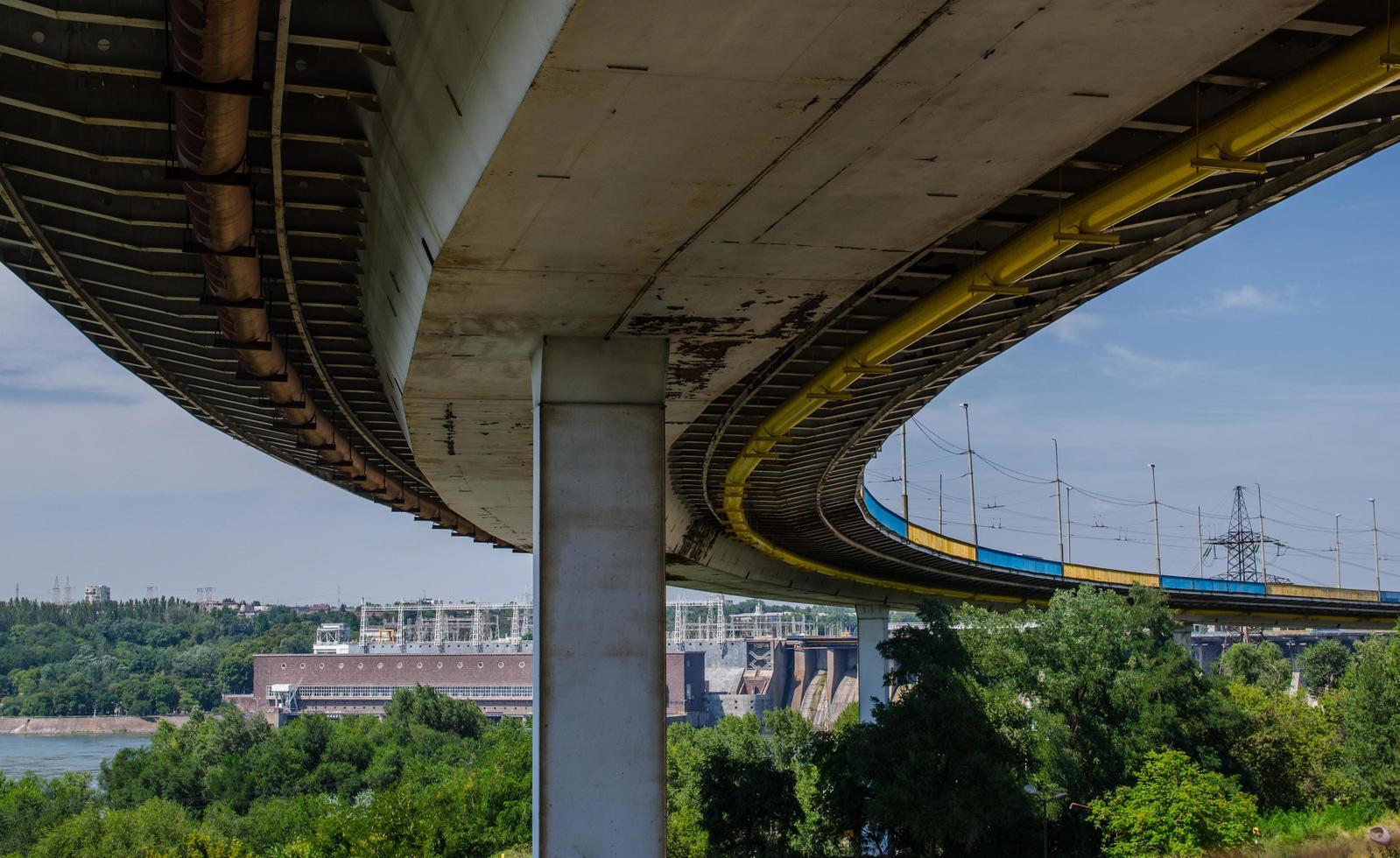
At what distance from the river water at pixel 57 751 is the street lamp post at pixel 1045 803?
113670mm

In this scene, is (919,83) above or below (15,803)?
above

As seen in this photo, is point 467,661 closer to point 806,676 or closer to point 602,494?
point 806,676

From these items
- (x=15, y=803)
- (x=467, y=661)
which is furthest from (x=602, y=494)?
(x=467, y=661)

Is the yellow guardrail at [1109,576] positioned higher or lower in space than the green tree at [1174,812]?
higher

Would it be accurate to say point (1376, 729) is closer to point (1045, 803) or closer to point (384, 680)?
point (1045, 803)

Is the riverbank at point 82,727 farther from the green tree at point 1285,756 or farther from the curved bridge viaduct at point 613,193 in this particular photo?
the curved bridge viaduct at point 613,193

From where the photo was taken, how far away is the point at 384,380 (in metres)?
23.4

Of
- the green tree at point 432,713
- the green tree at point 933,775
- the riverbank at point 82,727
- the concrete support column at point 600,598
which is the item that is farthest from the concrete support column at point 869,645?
the riverbank at point 82,727

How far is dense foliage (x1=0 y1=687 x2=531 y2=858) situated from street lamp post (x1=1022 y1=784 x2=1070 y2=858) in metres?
19.8

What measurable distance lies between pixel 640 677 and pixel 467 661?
6368 inches

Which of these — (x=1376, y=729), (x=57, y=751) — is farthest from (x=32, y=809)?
(x=57, y=751)

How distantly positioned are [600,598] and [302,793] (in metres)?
74.0

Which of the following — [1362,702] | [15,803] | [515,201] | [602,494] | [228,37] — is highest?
[228,37]

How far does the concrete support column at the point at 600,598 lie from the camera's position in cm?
1461
